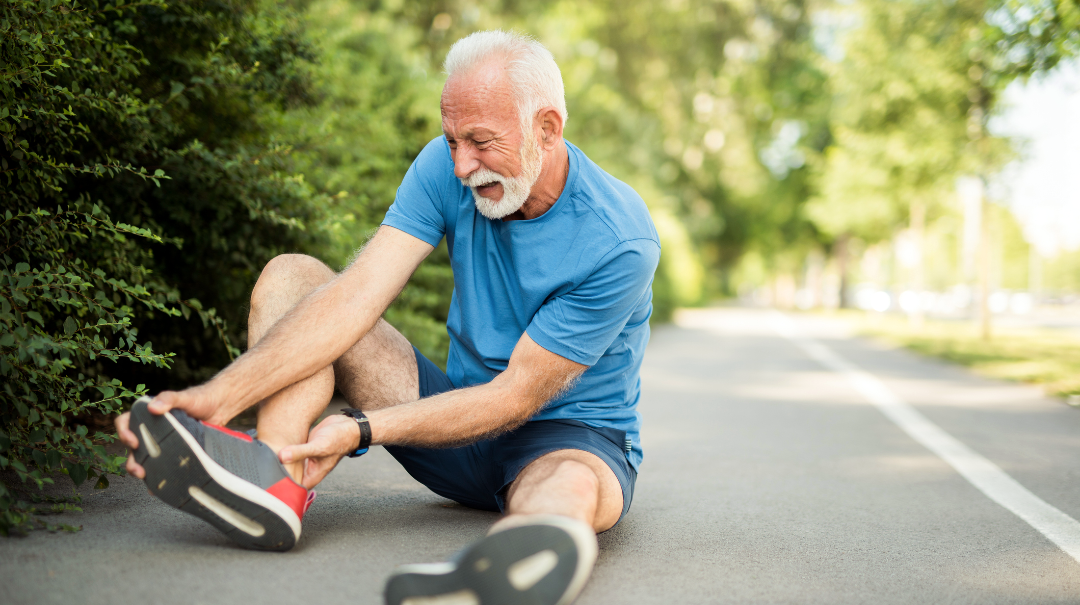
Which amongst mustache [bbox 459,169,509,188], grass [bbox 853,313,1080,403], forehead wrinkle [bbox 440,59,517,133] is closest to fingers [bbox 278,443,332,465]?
mustache [bbox 459,169,509,188]

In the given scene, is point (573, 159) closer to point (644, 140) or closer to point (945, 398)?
point (945, 398)

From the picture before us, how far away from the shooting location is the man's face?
110 inches

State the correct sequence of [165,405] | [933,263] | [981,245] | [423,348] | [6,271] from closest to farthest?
[165,405] → [6,271] → [423,348] → [981,245] → [933,263]

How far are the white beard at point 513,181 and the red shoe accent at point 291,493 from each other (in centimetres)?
108

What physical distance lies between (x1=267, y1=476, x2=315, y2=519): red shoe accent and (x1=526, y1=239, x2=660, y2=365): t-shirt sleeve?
843 mm

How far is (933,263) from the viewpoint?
10344 centimetres

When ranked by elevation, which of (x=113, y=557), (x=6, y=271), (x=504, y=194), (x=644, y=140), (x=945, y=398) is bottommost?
(x=945, y=398)

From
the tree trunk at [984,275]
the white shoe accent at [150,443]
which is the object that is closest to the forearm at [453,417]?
the white shoe accent at [150,443]

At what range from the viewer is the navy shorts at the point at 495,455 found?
283 centimetres

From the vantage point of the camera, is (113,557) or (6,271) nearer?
(113,557)

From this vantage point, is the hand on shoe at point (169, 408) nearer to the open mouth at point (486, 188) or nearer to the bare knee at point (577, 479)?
the bare knee at point (577, 479)

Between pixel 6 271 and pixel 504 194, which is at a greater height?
pixel 504 194

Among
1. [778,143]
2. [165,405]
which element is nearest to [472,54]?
[165,405]

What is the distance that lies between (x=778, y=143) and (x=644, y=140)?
9.80 meters
